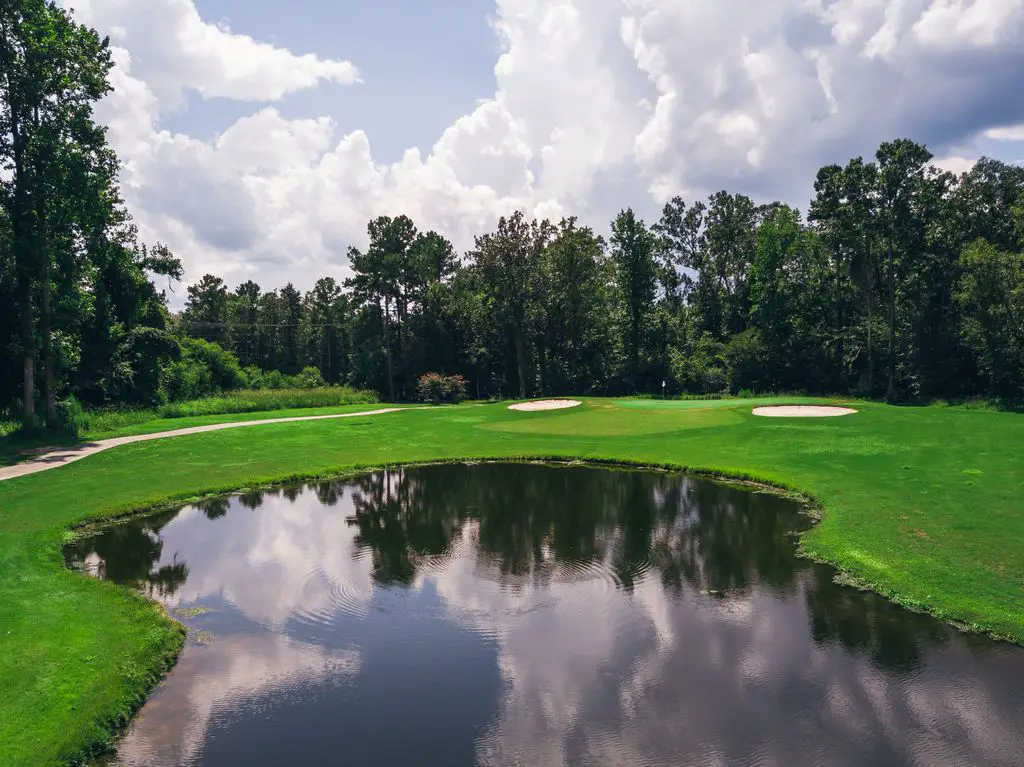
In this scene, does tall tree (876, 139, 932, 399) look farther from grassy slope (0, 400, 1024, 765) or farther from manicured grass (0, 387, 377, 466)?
manicured grass (0, 387, 377, 466)

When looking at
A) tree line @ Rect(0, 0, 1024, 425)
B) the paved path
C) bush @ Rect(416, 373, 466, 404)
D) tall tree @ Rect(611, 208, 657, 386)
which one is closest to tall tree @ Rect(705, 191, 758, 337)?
tree line @ Rect(0, 0, 1024, 425)

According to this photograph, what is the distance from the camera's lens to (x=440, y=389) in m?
52.6

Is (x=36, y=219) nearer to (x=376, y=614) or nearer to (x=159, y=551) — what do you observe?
(x=159, y=551)

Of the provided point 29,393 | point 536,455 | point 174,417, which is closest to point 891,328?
point 536,455

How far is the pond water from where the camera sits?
7.02 m

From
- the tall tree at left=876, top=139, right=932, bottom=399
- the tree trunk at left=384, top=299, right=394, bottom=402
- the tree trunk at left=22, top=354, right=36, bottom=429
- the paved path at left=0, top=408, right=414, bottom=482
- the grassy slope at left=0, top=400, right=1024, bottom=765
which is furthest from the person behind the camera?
the tree trunk at left=384, top=299, right=394, bottom=402

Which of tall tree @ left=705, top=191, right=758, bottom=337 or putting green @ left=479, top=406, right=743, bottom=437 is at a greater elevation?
tall tree @ left=705, top=191, right=758, bottom=337

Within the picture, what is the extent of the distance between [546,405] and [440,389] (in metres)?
13.9

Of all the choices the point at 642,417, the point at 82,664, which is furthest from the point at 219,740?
the point at 642,417

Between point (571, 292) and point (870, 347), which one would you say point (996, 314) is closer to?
point (870, 347)

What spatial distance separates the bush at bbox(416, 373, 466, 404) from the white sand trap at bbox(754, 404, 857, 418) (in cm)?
2624

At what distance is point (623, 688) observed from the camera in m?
8.09

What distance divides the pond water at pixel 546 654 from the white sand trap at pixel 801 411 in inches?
636

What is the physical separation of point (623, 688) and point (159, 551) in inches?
435
